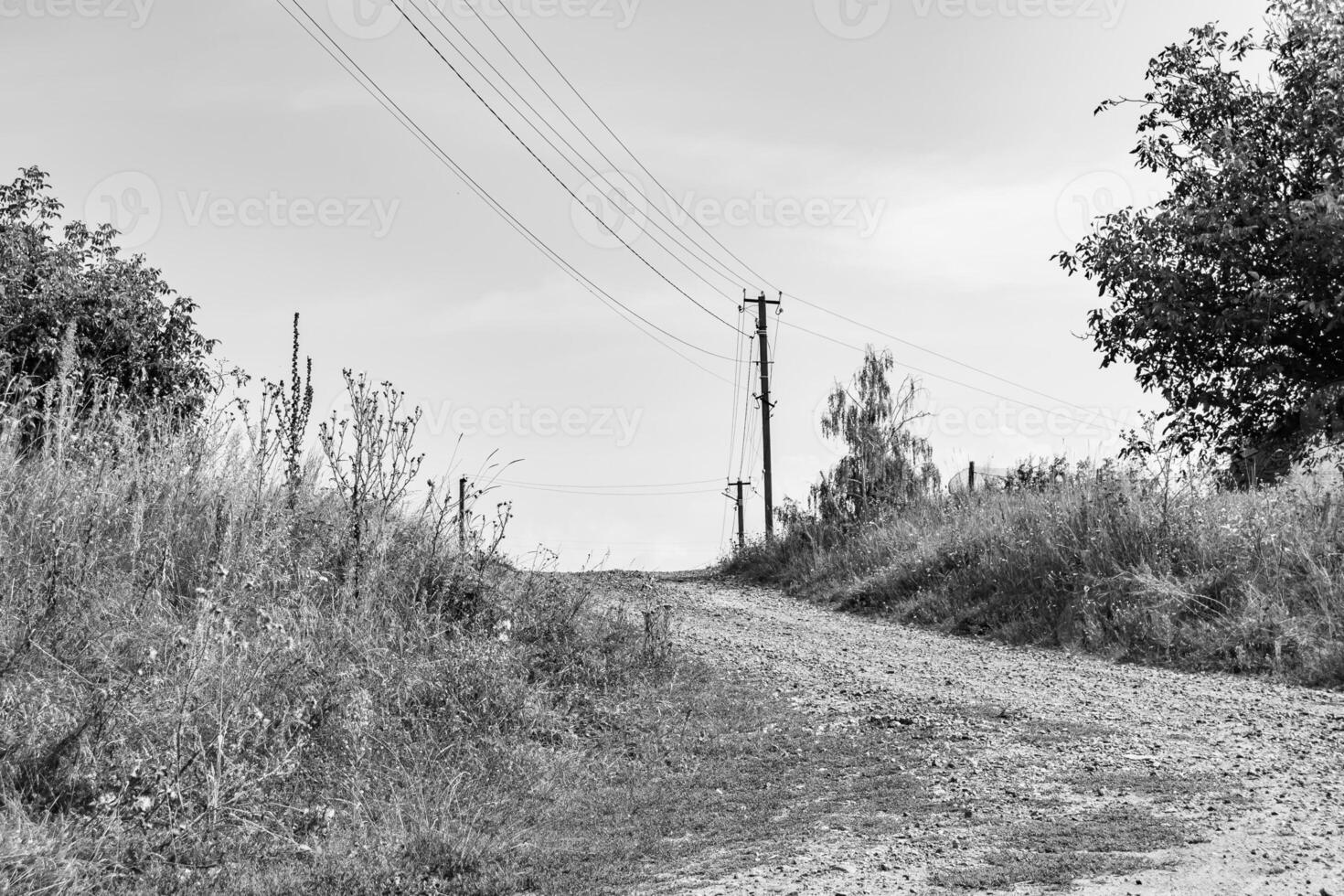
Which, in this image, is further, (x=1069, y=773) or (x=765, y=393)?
(x=765, y=393)

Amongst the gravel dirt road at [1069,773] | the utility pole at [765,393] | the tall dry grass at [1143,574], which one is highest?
the utility pole at [765,393]

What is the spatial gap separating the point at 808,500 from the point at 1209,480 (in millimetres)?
8046

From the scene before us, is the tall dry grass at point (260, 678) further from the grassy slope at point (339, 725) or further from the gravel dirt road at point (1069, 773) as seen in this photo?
the gravel dirt road at point (1069, 773)

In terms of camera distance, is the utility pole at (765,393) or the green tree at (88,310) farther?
the utility pole at (765,393)

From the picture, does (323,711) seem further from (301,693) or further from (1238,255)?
(1238,255)

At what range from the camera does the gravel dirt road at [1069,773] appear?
395 cm

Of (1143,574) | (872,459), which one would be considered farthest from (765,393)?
(1143,574)

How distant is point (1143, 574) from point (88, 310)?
18.1 meters

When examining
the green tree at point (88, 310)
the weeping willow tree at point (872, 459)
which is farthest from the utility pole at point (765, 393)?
the green tree at point (88, 310)

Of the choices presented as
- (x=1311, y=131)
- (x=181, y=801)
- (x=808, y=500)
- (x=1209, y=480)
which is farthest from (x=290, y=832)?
(x=1311, y=131)

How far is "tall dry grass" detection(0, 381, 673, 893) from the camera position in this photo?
4246 millimetres

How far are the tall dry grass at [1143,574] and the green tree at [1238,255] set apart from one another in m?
6.52

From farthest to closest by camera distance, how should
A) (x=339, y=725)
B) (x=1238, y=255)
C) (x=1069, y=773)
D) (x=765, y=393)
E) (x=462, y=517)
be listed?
(x=765, y=393) → (x=1238, y=255) → (x=462, y=517) → (x=339, y=725) → (x=1069, y=773)

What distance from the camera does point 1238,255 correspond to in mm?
18219
